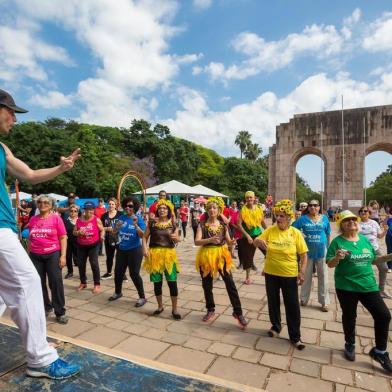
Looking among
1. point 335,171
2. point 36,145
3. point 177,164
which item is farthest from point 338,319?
point 177,164

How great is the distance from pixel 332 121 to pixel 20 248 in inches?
1079

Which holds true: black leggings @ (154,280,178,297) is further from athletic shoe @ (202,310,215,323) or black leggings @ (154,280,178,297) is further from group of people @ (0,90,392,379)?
athletic shoe @ (202,310,215,323)

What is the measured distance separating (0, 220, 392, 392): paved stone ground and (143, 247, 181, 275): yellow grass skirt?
2.47 ft

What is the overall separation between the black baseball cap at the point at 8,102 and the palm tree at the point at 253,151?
5920 cm

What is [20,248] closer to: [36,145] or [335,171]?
[335,171]

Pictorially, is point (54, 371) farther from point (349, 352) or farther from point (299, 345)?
point (349, 352)

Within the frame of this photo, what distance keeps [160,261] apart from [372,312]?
2.67 meters

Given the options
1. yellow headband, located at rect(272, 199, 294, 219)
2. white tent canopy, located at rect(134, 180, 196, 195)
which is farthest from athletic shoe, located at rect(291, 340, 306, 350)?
white tent canopy, located at rect(134, 180, 196, 195)

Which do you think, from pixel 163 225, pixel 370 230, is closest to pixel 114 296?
pixel 163 225

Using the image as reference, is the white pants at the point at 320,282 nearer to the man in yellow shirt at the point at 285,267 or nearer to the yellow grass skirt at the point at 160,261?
the man in yellow shirt at the point at 285,267

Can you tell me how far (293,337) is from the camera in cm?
360

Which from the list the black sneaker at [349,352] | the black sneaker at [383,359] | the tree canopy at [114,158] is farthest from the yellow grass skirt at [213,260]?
the tree canopy at [114,158]

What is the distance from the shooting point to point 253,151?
2351 inches

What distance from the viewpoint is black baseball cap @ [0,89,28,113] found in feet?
7.35
